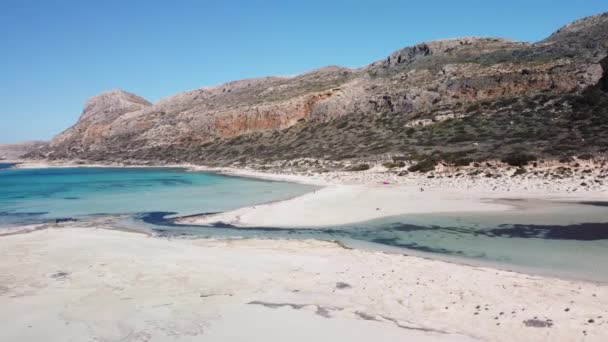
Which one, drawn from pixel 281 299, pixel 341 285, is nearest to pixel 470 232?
pixel 341 285

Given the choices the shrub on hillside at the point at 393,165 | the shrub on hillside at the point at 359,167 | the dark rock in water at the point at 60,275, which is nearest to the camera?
the dark rock in water at the point at 60,275

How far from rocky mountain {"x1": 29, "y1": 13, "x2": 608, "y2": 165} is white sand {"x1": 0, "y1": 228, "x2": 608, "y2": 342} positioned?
22958 millimetres

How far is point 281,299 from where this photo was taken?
356 inches

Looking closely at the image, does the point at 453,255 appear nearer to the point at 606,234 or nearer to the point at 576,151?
the point at 606,234

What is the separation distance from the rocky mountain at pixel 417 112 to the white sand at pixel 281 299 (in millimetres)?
22958

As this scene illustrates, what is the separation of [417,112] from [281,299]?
51315mm

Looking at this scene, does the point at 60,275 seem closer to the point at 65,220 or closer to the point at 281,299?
the point at 281,299

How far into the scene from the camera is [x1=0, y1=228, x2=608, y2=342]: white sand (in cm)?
742

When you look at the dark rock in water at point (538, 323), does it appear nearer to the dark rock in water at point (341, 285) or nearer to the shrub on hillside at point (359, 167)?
the dark rock in water at point (341, 285)

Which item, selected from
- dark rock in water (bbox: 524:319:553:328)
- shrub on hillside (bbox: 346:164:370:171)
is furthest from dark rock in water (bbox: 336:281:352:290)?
shrub on hillside (bbox: 346:164:370:171)

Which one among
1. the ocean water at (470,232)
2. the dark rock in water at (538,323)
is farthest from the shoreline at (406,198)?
the dark rock in water at (538,323)

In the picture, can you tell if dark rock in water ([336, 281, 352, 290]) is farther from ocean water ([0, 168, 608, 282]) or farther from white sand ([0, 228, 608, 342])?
ocean water ([0, 168, 608, 282])

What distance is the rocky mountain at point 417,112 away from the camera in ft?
129

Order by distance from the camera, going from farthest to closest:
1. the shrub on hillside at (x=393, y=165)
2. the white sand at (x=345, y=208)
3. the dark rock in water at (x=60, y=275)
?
the shrub on hillside at (x=393, y=165)
the white sand at (x=345, y=208)
the dark rock in water at (x=60, y=275)
